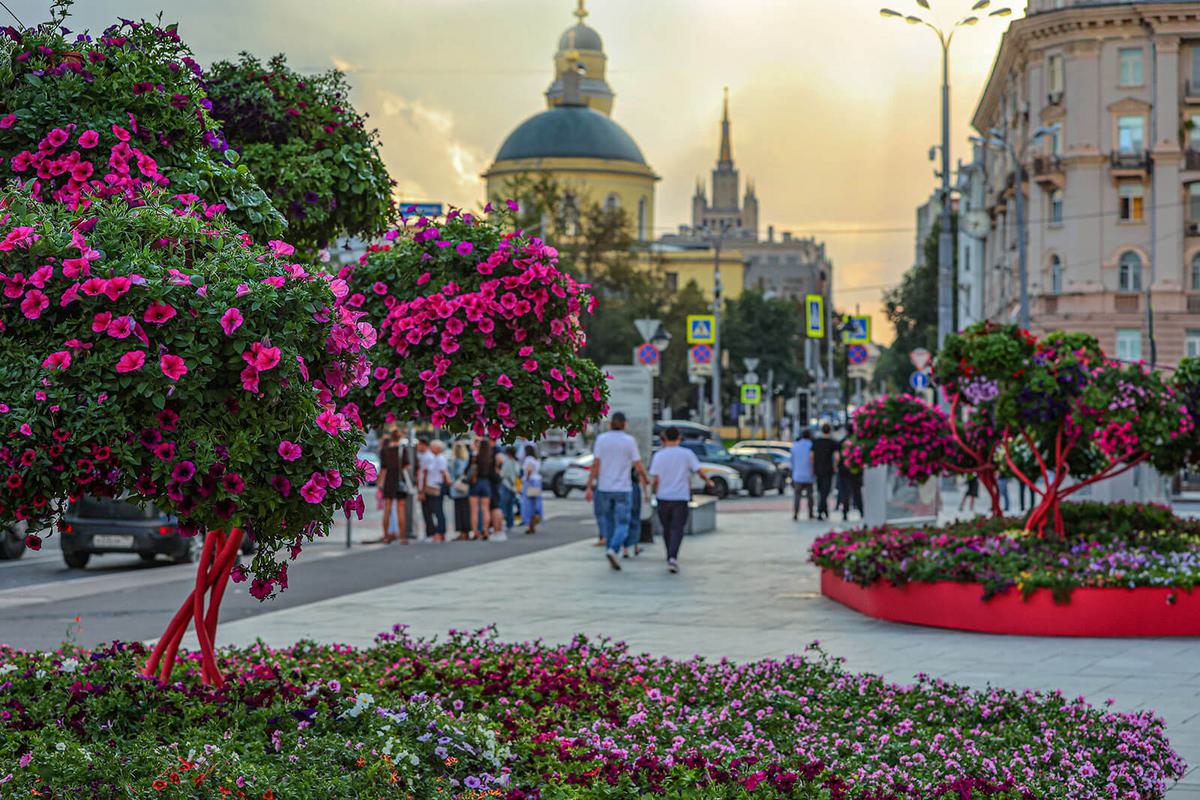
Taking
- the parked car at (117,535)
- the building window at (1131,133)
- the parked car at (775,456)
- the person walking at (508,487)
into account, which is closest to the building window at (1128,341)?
the building window at (1131,133)

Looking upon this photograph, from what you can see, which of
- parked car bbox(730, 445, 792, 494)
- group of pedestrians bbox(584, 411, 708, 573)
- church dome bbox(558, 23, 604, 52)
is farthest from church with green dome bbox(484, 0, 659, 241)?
group of pedestrians bbox(584, 411, 708, 573)

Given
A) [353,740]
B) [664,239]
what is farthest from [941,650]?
[664,239]

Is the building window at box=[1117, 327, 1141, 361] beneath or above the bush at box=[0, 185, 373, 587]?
above

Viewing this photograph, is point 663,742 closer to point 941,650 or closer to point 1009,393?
point 941,650

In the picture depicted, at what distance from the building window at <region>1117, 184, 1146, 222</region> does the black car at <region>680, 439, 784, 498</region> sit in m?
21.1

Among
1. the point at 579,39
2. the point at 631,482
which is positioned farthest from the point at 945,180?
the point at 579,39

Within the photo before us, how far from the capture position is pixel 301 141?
29.2 feet

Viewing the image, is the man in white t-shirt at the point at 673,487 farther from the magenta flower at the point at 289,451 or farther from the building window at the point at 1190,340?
the building window at the point at 1190,340

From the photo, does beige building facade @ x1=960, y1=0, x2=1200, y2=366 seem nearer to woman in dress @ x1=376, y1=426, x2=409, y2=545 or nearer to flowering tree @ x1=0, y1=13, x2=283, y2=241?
woman in dress @ x1=376, y1=426, x2=409, y2=545

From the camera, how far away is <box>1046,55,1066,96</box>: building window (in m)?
63.8

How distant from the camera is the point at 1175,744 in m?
9.31

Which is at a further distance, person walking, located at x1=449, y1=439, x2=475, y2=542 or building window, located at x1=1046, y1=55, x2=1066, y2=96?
building window, located at x1=1046, y1=55, x2=1066, y2=96

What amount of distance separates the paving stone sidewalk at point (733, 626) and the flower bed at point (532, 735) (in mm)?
944

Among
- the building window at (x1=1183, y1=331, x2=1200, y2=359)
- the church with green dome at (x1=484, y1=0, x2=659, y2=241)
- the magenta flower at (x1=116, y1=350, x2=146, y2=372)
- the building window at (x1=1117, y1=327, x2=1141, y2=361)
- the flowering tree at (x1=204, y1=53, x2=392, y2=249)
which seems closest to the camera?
the magenta flower at (x1=116, y1=350, x2=146, y2=372)
